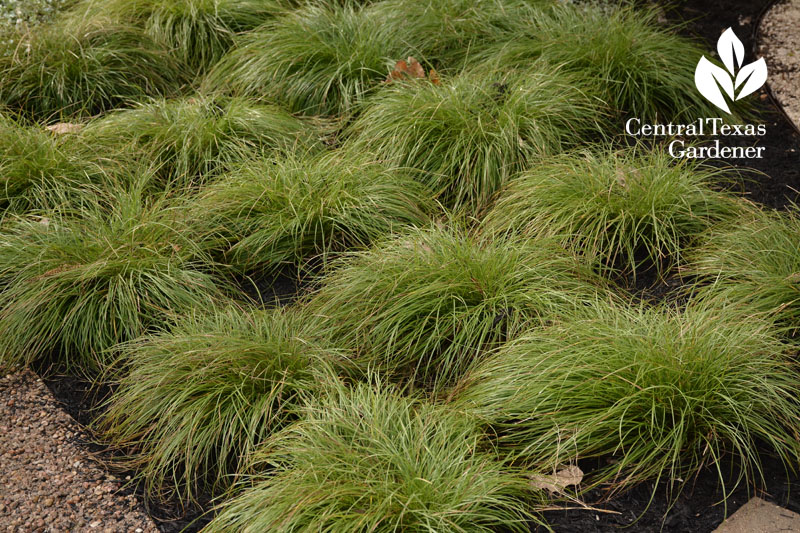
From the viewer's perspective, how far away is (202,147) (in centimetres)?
468

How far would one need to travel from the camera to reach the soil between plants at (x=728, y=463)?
9.12ft

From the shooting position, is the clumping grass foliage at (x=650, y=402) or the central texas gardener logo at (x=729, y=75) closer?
the clumping grass foliage at (x=650, y=402)

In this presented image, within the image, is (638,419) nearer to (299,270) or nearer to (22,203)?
(299,270)

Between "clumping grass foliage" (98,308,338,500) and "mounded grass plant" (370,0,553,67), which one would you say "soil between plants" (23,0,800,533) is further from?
"mounded grass plant" (370,0,553,67)

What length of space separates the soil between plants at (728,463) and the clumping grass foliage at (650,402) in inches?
3.0

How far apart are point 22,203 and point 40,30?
1700 mm

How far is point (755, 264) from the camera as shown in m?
3.60

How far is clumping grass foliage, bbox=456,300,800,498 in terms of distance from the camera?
2871mm

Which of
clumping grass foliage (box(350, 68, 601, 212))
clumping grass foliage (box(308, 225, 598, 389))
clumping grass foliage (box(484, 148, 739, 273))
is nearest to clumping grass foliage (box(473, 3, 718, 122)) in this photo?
clumping grass foliage (box(350, 68, 601, 212))

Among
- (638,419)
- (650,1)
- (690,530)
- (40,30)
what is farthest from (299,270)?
(650,1)

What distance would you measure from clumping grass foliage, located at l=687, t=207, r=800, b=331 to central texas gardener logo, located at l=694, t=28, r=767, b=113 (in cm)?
128

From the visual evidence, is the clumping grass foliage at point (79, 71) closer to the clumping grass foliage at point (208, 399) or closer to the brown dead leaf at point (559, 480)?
the clumping grass foliage at point (208, 399)

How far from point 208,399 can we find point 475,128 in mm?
2144

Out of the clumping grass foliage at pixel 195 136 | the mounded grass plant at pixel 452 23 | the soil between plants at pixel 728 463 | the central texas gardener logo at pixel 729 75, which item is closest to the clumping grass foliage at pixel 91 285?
the soil between plants at pixel 728 463
